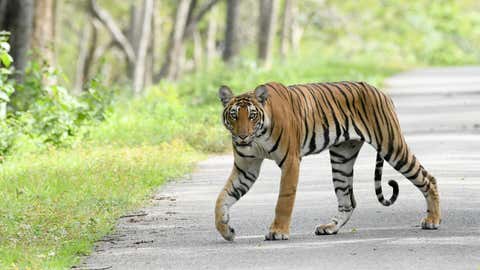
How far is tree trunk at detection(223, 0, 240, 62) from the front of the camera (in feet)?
121

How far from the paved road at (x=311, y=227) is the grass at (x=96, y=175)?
0.89 ft

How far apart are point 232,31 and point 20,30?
18.1m

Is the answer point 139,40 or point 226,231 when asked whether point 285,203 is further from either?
point 139,40

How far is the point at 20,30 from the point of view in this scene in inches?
772

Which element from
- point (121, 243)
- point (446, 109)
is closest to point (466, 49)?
point (446, 109)

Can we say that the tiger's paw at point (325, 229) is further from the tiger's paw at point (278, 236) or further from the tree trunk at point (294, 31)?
the tree trunk at point (294, 31)

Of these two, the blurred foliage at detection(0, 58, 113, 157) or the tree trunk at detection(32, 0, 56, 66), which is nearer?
the blurred foliage at detection(0, 58, 113, 157)

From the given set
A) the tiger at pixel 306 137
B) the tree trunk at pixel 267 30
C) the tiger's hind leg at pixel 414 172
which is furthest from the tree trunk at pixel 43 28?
the tree trunk at pixel 267 30

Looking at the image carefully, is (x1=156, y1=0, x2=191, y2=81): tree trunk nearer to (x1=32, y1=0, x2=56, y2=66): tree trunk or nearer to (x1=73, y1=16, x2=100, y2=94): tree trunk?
(x1=73, y1=16, x2=100, y2=94): tree trunk

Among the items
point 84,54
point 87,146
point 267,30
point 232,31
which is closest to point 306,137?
point 87,146

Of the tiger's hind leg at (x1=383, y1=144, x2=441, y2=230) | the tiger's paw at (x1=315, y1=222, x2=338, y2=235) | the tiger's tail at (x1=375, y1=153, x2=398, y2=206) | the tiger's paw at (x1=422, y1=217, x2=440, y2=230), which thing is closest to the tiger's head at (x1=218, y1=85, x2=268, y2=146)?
the tiger's paw at (x1=315, y1=222, x2=338, y2=235)

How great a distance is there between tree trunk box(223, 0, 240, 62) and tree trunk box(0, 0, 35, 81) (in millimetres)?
17147

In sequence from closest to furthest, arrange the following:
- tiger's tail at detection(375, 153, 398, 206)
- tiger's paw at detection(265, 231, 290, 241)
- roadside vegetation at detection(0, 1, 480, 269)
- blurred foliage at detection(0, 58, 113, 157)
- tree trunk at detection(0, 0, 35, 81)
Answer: tiger's paw at detection(265, 231, 290, 241) < roadside vegetation at detection(0, 1, 480, 269) < tiger's tail at detection(375, 153, 398, 206) < blurred foliage at detection(0, 58, 113, 157) < tree trunk at detection(0, 0, 35, 81)

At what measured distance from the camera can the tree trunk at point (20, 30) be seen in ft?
64.1
